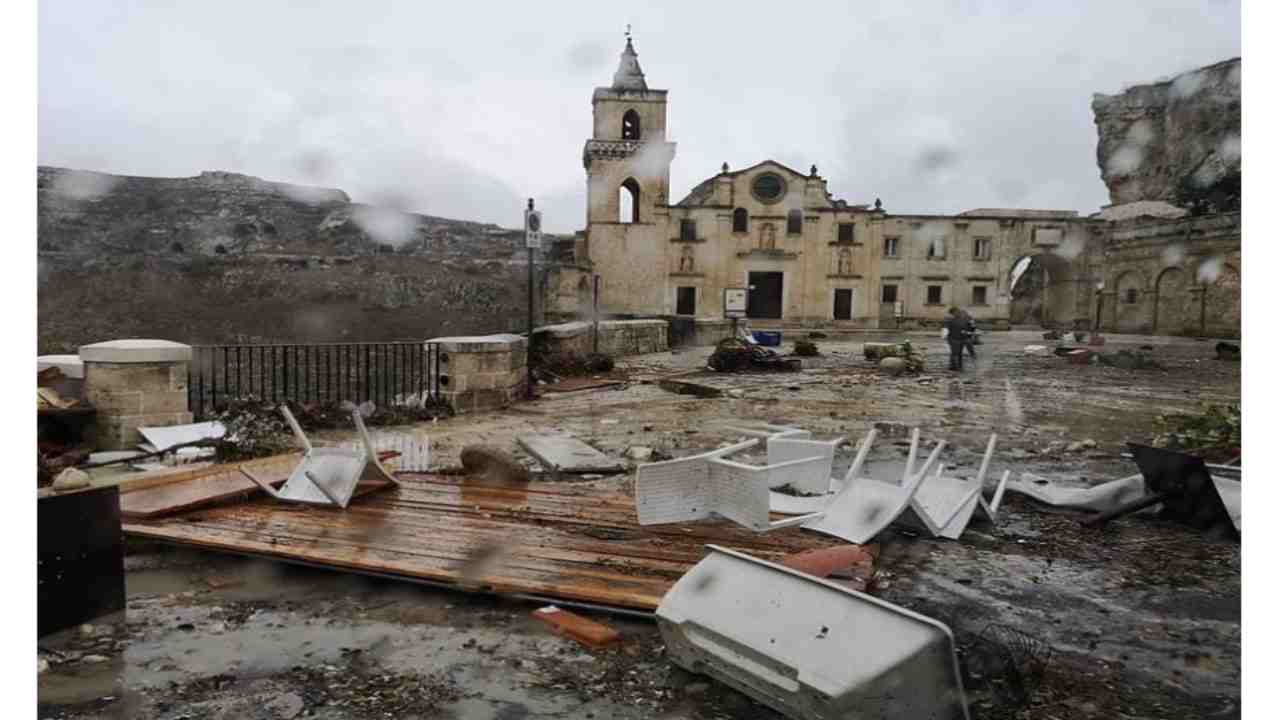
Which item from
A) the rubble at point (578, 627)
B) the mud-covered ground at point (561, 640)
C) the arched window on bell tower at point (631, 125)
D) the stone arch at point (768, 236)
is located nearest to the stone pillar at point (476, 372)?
the mud-covered ground at point (561, 640)

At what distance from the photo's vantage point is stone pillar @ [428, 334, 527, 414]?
9.11m

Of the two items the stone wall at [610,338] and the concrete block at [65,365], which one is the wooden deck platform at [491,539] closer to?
the concrete block at [65,365]

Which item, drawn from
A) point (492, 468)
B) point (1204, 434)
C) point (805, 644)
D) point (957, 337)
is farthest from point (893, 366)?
point (805, 644)

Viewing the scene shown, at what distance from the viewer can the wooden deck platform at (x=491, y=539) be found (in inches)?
144

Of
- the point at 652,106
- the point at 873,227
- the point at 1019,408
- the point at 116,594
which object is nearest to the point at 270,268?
the point at 652,106

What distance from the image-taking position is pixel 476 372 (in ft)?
30.4

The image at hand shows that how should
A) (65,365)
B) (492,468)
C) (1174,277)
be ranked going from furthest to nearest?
(1174,277), (65,365), (492,468)

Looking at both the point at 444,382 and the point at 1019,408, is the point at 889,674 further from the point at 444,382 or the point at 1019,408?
the point at 1019,408

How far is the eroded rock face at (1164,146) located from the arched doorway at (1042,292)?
5.34 metres

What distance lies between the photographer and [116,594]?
10.9 ft

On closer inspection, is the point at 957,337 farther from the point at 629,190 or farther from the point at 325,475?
the point at 629,190

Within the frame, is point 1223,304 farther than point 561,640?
Yes

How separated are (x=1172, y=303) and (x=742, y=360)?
2198 cm
